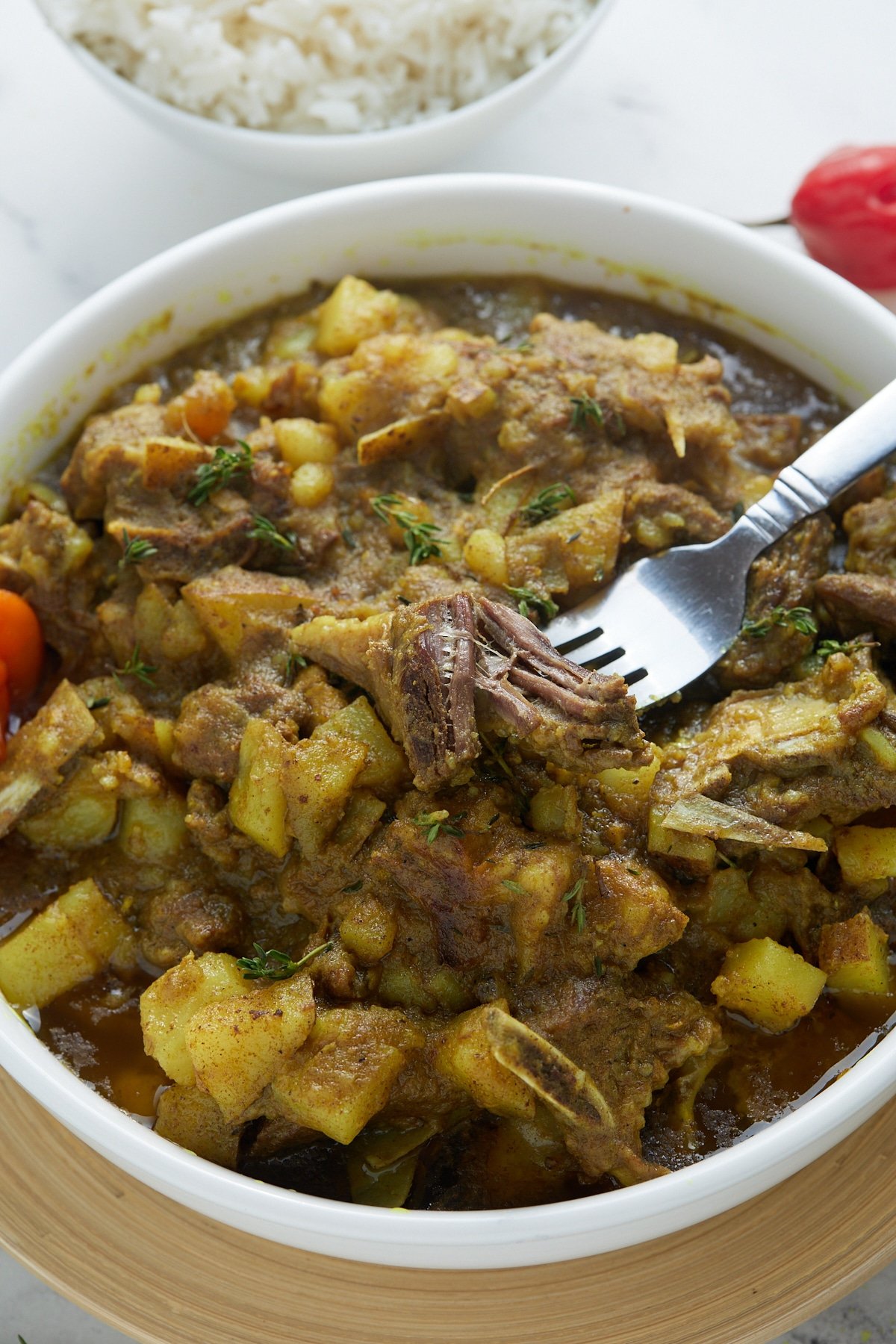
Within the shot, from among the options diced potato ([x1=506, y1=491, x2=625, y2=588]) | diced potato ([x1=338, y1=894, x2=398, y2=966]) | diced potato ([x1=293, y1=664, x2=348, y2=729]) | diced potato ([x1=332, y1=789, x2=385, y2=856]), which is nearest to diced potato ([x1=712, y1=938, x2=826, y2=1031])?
diced potato ([x1=338, y1=894, x2=398, y2=966])

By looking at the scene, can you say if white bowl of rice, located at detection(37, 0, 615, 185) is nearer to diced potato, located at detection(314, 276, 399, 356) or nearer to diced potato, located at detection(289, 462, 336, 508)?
diced potato, located at detection(314, 276, 399, 356)

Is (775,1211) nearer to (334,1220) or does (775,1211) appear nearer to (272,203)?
(334,1220)

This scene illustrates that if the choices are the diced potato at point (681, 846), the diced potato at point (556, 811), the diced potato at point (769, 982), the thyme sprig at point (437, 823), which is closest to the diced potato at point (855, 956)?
A: the diced potato at point (769, 982)

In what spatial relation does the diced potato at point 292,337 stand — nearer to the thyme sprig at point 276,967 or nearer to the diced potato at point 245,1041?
the thyme sprig at point 276,967

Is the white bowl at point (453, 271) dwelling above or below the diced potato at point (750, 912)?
above

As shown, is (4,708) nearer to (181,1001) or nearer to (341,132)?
(181,1001)

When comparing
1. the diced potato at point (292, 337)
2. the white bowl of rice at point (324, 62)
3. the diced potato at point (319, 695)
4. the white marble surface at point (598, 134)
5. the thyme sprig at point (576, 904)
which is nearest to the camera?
the thyme sprig at point (576, 904)
